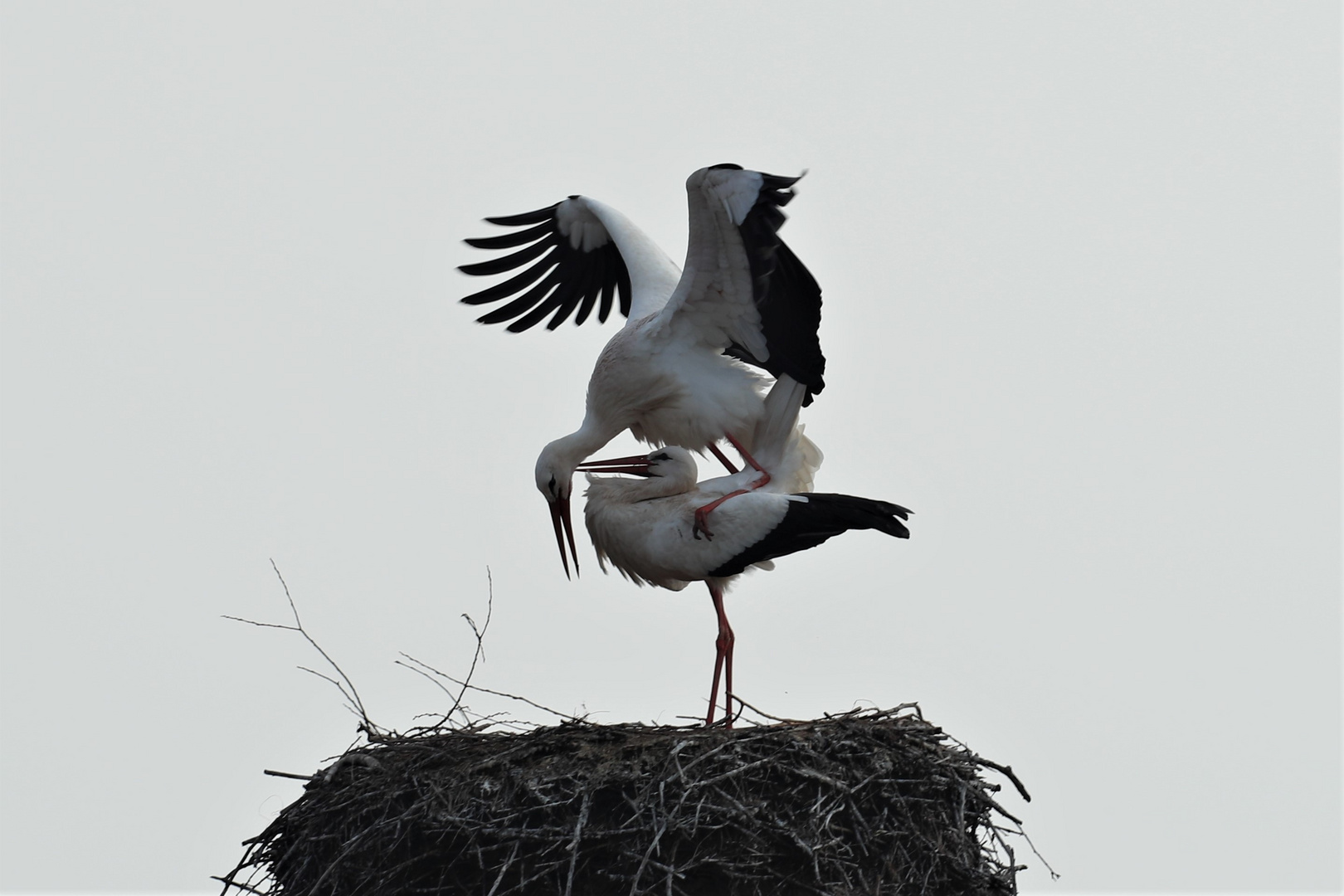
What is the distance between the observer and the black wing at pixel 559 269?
865cm

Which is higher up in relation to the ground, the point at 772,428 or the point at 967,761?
the point at 772,428

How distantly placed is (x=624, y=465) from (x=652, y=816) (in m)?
1.94

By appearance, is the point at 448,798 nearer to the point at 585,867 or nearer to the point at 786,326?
the point at 585,867

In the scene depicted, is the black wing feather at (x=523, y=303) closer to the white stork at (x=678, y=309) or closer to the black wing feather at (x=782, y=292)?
the white stork at (x=678, y=309)

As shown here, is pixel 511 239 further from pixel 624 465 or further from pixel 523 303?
pixel 624 465

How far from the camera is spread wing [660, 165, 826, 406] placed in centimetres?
644

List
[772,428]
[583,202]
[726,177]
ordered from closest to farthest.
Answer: [726,177] < [772,428] < [583,202]

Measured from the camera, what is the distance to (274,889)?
5.98 metres

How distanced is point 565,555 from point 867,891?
2.25 m

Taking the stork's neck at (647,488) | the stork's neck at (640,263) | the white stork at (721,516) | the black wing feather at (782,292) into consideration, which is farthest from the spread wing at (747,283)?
the stork's neck at (640,263)

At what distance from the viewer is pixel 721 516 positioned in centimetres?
654

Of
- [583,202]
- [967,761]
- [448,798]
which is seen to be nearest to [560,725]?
[448,798]

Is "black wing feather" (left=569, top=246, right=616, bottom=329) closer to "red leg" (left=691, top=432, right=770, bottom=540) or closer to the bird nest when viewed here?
"red leg" (left=691, top=432, right=770, bottom=540)

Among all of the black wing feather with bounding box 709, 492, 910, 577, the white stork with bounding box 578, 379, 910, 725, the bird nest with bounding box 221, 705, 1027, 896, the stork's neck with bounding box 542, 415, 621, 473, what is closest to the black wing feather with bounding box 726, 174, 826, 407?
the white stork with bounding box 578, 379, 910, 725
